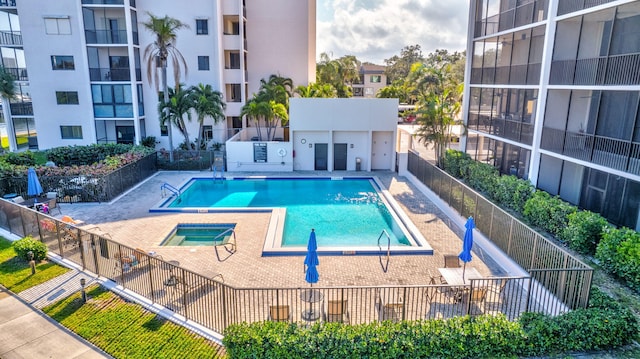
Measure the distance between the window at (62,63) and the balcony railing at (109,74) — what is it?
1.40 metres

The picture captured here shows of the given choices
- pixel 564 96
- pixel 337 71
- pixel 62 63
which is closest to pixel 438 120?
pixel 564 96

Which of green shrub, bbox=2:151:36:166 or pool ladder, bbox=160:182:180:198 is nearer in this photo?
pool ladder, bbox=160:182:180:198

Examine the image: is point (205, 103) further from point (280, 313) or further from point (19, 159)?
point (280, 313)

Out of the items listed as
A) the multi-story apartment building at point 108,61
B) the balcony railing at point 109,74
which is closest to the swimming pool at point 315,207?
the multi-story apartment building at point 108,61

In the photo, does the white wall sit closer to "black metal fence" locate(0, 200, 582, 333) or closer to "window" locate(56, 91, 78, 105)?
"window" locate(56, 91, 78, 105)

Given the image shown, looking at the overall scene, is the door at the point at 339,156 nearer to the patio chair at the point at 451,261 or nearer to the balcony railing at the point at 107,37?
the patio chair at the point at 451,261

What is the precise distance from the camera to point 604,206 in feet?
49.6

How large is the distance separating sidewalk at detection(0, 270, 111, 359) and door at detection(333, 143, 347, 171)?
17546mm

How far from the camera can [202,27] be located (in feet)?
101

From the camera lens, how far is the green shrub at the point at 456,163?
21.1 meters

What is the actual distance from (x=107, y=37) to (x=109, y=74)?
2.66 m

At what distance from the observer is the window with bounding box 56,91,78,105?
2953 centimetres

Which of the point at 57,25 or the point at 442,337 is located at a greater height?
the point at 57,25

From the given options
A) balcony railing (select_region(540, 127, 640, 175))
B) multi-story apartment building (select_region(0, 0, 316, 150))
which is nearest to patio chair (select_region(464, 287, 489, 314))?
balcony railing (select_region(540, 127, 640, 175))
